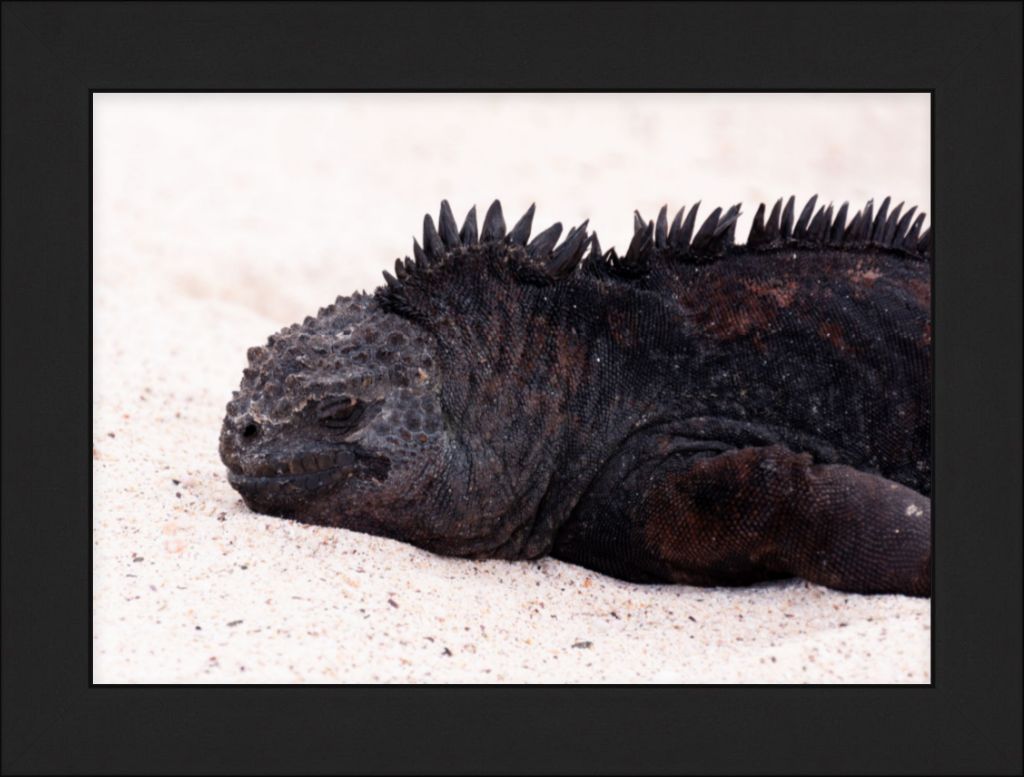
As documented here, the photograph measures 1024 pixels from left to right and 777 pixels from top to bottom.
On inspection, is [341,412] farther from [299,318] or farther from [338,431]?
[299,318]

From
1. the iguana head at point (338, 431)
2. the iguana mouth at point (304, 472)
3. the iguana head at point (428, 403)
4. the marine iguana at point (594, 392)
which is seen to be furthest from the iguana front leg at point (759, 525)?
the iguana mouth at point (304, 472)

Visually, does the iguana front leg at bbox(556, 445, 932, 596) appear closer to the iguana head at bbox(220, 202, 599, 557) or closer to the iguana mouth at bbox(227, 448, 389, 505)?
the iguana head at bbox(220, 202, 599, 557)

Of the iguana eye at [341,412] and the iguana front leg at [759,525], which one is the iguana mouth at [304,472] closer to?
the iguana eye at [341,412]

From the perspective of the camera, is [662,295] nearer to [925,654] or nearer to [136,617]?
[925,654]

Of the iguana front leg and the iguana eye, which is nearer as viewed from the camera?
the iguana front leg

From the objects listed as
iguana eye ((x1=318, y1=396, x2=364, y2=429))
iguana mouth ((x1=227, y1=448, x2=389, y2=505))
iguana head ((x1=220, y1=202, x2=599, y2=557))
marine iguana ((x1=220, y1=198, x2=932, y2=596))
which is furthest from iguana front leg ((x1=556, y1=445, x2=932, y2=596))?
iguana eye ((x1=318, y1=396, x2=364, y2=429))

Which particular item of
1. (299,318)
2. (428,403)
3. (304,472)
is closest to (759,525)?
(428,403)
